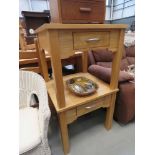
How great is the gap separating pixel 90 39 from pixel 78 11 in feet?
0.60

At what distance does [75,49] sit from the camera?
73cm

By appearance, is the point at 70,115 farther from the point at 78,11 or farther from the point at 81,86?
the point at 78,11

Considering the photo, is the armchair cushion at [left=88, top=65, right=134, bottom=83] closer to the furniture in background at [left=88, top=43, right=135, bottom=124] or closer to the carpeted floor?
the furniture in background at [left=88, top=43, right=135, bottom=124]

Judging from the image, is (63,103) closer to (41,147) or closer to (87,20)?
(41,147)

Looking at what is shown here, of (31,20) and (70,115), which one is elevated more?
(31,20)

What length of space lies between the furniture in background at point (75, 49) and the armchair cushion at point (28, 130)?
0.17m

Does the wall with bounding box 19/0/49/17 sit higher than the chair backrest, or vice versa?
the wall with bounding box 19/0/49/17

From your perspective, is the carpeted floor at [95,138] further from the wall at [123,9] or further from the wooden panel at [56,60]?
the wall at [123,9]

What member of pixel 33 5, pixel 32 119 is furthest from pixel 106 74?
pixel 33 5

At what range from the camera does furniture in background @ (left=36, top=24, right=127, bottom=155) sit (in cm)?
66

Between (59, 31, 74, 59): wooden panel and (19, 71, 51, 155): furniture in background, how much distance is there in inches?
10.8

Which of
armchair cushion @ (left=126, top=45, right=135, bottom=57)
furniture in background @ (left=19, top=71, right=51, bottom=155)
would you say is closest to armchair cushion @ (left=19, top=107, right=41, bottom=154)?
furniture in background @ (left=19, top=71, right=51, bottom=155)

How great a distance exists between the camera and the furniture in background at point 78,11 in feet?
2.27
